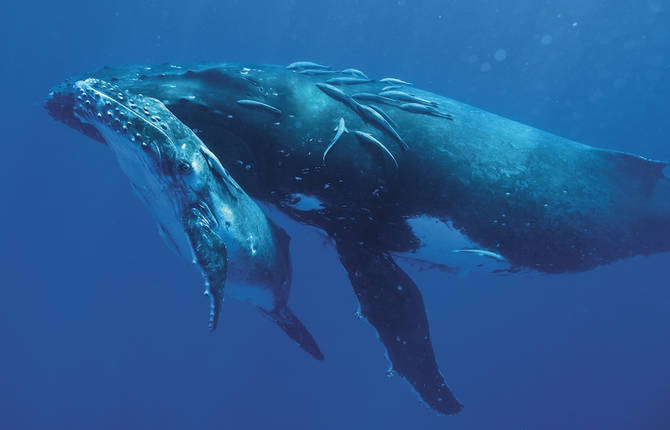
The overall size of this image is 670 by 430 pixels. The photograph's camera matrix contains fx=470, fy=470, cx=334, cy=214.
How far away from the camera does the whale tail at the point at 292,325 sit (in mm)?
7742

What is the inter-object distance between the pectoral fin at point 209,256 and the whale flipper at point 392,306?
276 cm

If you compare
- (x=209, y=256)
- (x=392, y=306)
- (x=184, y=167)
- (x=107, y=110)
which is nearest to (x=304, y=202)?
(x=392, y=306)

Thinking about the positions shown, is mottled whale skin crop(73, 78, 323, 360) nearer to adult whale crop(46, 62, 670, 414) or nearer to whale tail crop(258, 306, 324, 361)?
adult whale crop(46, 62, 670, 414)

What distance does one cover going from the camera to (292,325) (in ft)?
26.2

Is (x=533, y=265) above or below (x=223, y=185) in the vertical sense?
below

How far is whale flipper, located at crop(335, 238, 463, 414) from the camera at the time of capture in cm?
639

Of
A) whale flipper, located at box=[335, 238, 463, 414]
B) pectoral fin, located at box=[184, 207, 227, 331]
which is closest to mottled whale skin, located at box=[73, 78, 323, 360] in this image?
pectoral fin, located at box=[184, 207, 227, 331]

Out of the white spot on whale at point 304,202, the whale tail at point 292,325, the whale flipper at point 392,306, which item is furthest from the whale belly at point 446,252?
the whale tail at point 292,325

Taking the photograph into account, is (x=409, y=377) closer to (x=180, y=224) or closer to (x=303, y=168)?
(x=303, y=168)

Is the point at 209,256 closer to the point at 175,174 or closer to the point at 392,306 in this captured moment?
the point at 175,174

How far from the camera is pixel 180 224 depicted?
170 inches

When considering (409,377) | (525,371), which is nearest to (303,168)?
(409,377)

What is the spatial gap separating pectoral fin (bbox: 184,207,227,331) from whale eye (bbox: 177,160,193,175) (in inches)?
13.3

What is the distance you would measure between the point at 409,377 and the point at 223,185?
3877 millimetres
